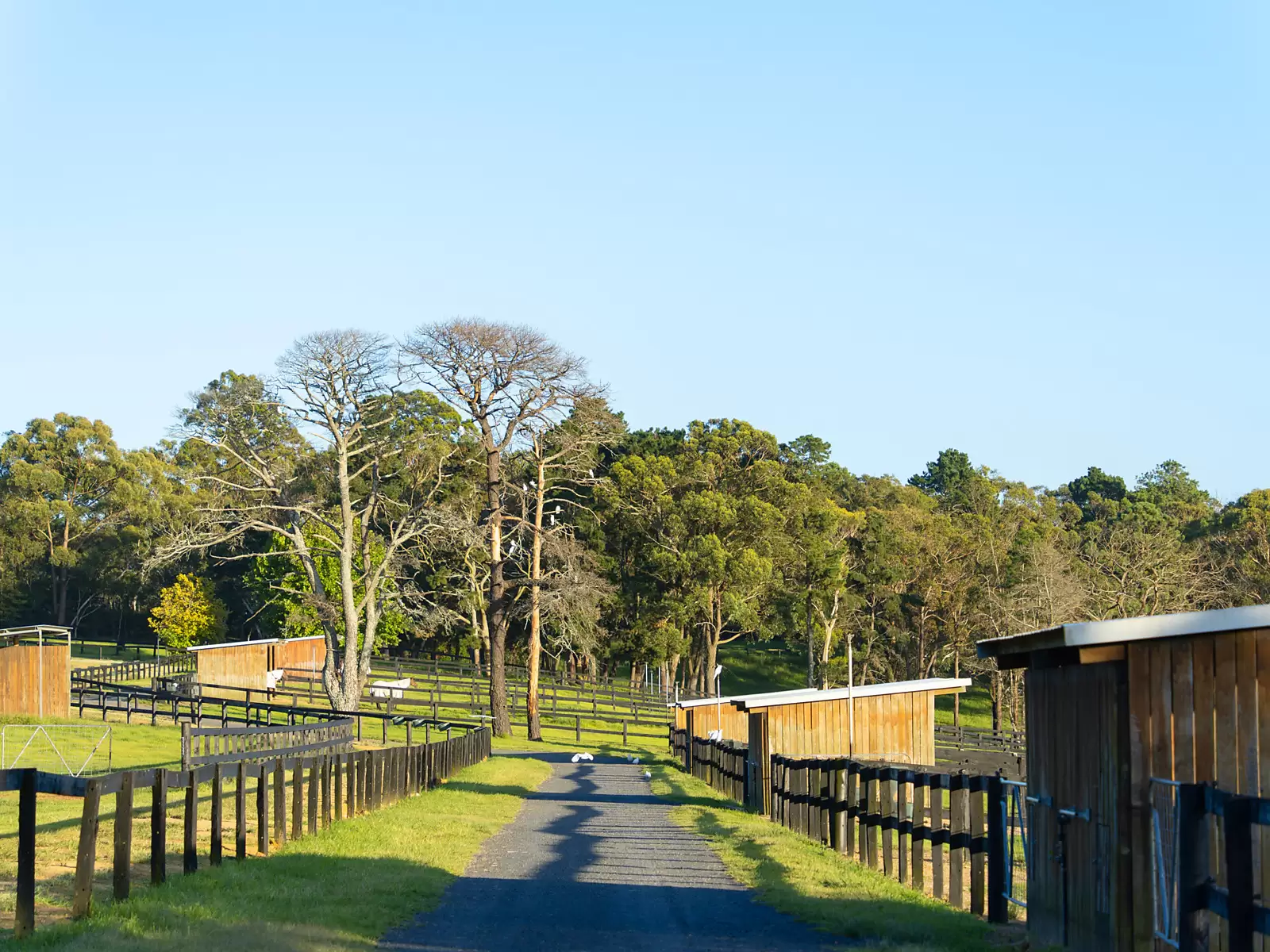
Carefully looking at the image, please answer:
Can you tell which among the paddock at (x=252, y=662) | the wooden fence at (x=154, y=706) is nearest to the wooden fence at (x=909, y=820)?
the wooden fence at (x=154, y=706)

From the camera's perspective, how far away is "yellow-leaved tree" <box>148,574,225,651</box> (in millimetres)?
70500

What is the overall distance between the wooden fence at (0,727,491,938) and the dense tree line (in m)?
25.0

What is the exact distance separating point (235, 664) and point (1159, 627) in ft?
180

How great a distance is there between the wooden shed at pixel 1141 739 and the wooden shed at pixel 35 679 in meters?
36.7

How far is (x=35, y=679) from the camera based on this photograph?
40875 mm

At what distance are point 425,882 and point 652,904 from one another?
2.16 metres

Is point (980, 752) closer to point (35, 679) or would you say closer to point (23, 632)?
point (35, 679)

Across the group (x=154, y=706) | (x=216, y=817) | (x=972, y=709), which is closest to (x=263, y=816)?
(x=216, y=817)

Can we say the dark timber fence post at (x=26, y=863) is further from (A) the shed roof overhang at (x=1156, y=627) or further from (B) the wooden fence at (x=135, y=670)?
(B) the wooden fence at (x=135, y=670)

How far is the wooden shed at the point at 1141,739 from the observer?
8.31 metres

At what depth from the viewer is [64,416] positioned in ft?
272

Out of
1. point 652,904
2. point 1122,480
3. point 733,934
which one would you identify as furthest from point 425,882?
point 1122,480

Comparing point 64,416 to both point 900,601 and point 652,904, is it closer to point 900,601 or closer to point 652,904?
point 900,601

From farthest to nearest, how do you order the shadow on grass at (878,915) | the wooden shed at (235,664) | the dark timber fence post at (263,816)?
the wooden shed at (235,664) → the dark timber fence post at (263,816) → the shadow on grass at (878,915)
